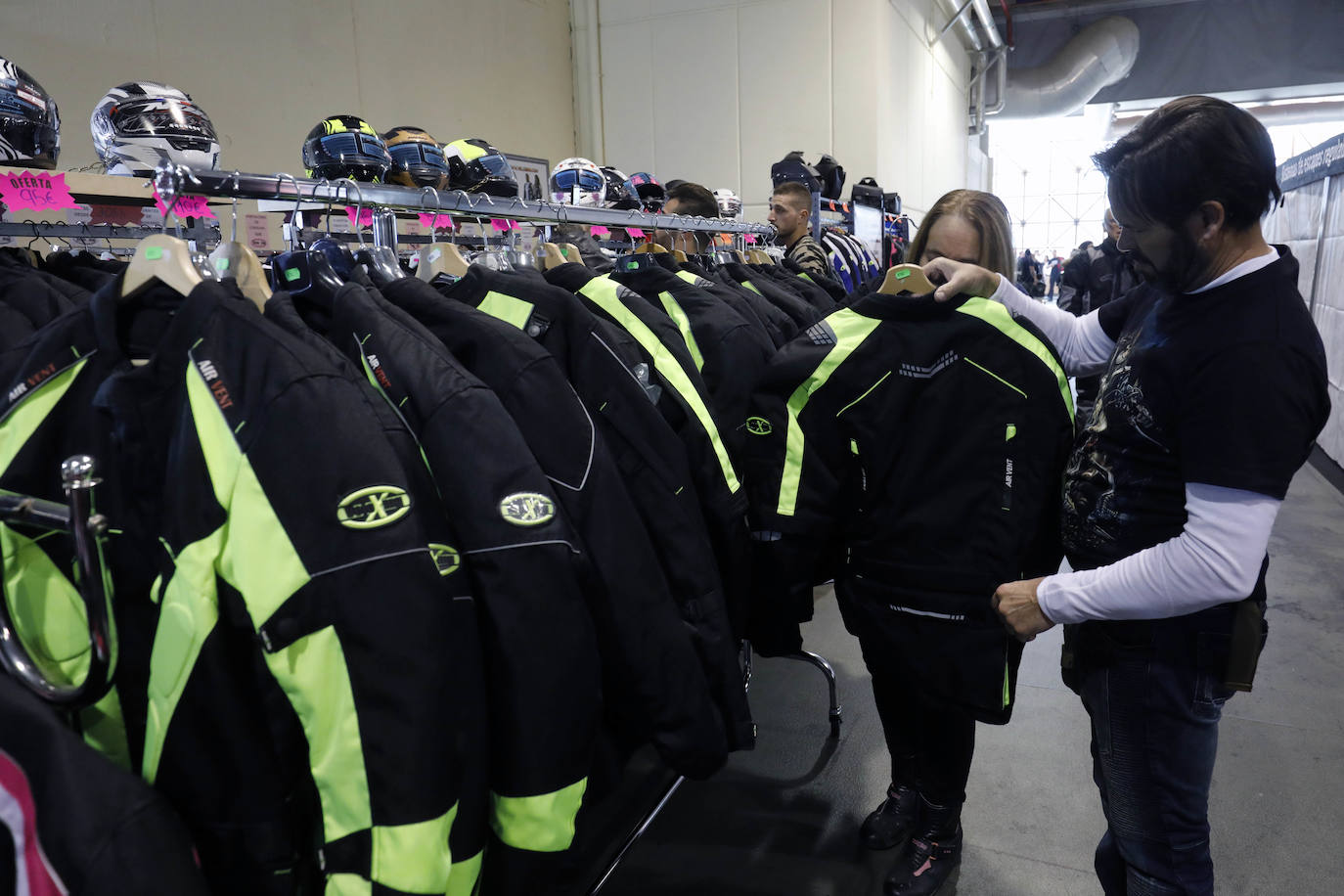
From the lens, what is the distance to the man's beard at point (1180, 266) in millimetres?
1084

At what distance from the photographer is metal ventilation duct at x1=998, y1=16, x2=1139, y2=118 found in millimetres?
10266

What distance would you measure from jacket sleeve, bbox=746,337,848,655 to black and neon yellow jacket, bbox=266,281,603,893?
0.60 m

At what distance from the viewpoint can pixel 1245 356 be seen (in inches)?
39.6

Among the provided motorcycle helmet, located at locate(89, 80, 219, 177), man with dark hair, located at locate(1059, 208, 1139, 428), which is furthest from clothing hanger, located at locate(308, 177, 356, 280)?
man with dark hair, located at locate(1059, 208, 1139, 428)

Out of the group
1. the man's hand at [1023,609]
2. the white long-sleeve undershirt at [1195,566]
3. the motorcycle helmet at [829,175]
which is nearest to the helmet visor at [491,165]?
the man's hand at [1023,609]

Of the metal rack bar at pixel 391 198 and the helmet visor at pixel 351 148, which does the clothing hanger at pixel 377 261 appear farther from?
the helmet visor at pixel 351 148

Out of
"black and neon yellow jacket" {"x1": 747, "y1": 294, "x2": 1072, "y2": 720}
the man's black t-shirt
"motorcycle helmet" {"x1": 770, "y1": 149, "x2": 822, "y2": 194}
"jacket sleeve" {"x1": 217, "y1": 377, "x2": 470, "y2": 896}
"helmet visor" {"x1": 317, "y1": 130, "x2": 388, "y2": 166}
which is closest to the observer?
"jacket sleeve" {"x1": 217, "y1": 377, "x2": 470, "y2": 896}

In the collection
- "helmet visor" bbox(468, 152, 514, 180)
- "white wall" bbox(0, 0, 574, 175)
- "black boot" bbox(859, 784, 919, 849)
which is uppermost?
"white wall" bbox(0, 0, 574, 175)

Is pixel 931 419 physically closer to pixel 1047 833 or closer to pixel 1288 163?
pixel 1047 833

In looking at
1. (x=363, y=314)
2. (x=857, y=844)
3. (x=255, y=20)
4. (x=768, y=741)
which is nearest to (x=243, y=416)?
(x=363, y=314)

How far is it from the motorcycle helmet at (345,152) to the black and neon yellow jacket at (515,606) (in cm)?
77

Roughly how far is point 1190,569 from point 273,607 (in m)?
1.12

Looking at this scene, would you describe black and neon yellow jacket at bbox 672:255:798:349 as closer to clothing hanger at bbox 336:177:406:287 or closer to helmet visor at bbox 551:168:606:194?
helmet visor at bbox 551:168:606:194

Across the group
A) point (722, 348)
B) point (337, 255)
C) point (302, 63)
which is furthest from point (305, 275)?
point (302, 63)
